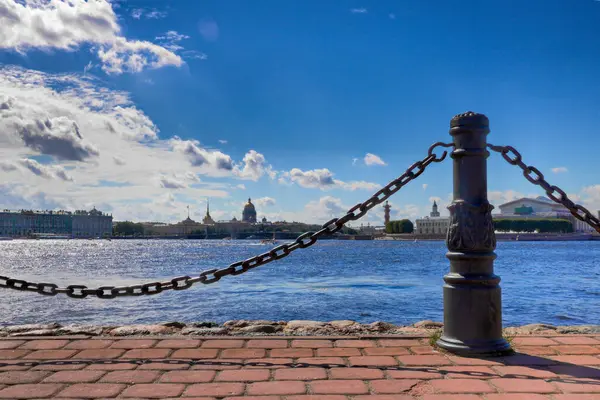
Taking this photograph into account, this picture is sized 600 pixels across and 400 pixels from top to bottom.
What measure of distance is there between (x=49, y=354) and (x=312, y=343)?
1.30m

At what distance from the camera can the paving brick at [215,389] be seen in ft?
7.16

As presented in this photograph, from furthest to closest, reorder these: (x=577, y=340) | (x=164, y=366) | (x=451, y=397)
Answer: (x=577, y=340) → (x=164, y=366) → (x=451, y=397)

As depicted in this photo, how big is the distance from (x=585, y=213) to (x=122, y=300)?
33.4 feet

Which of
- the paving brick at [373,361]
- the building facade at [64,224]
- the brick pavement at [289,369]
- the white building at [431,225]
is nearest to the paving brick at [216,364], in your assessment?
the brick pavement at [289,369]

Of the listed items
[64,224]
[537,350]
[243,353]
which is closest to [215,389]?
[243,353]

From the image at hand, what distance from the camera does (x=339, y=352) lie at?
284 cm

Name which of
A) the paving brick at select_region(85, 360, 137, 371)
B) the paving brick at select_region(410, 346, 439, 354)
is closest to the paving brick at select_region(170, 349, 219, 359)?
the paving brick at select_region(85, 360, 137, 371)

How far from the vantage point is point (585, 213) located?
10.1ft

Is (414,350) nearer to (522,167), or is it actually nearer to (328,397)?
(328,397)

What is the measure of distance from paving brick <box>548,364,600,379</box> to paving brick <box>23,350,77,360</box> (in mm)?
2247

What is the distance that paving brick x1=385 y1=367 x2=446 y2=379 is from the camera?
7.85ft

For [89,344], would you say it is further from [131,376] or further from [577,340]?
[577,340]

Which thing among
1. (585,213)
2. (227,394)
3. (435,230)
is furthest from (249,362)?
(435,230)

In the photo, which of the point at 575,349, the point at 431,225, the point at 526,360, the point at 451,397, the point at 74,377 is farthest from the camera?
the point at 431,225
